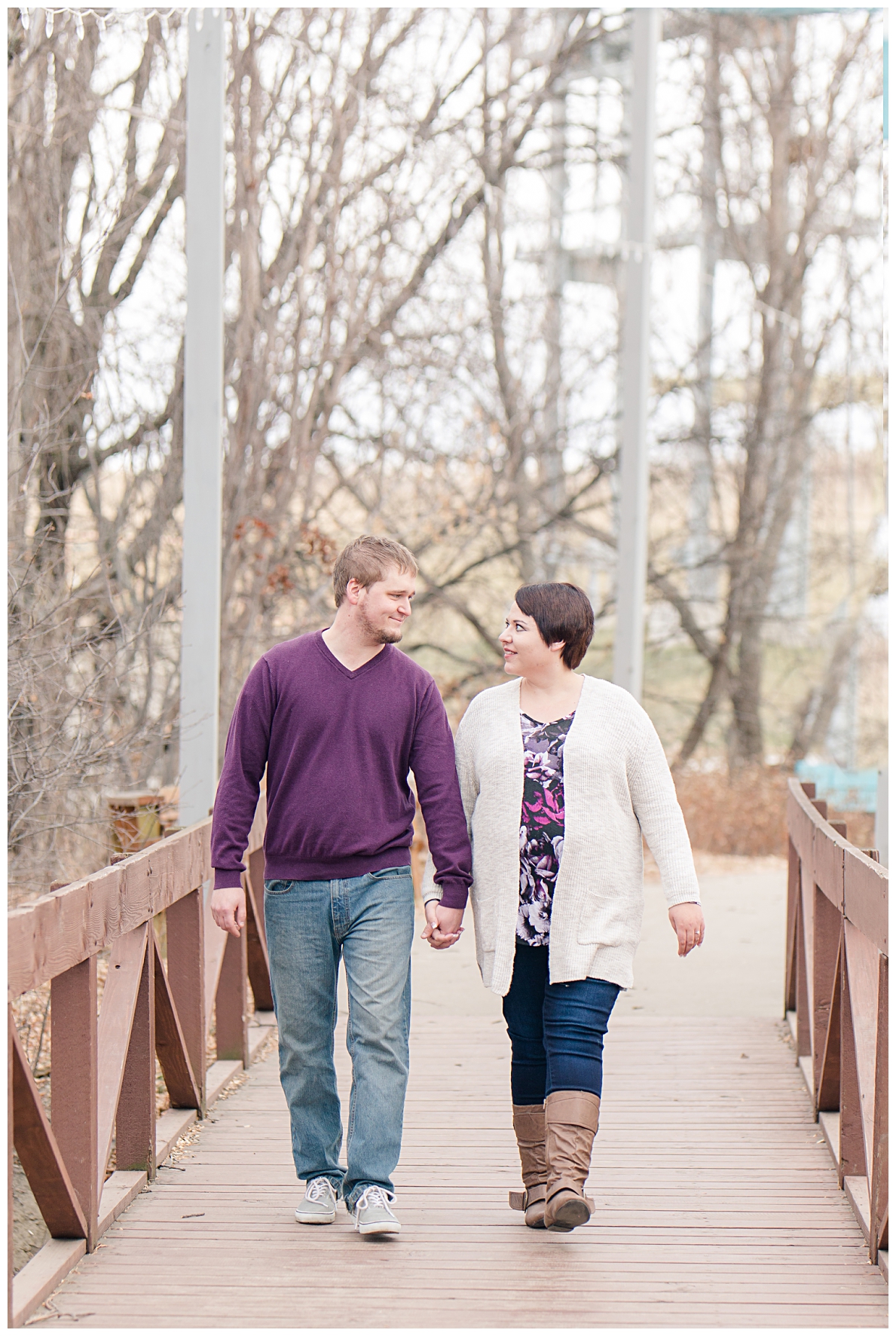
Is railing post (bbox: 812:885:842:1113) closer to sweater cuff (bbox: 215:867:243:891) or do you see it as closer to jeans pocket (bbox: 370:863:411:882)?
jeans pocket (bbox: 370:863:411:882)

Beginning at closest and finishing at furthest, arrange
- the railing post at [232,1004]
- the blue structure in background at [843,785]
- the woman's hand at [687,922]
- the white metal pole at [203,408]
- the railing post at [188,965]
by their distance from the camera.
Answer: the woman's hand at [687,922] < the railing post at [188,965] < the railing post at [232,1004] < the white metal pole at [203,408] < the blue structure in background at [843,785]

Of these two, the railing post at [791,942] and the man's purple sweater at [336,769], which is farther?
the railing post at [791,942]

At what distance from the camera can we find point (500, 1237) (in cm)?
375

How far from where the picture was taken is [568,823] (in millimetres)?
3629

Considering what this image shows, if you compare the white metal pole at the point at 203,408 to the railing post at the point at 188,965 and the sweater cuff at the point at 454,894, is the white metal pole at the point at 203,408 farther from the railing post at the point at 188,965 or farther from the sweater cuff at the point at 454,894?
the sweater cuff at the point at 454,894

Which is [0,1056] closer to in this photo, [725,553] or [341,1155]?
[341,1155]

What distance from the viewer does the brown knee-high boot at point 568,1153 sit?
3.43 m

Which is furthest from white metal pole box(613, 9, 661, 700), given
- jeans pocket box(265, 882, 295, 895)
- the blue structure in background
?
the blue structure in background

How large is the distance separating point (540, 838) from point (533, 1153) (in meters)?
0.80

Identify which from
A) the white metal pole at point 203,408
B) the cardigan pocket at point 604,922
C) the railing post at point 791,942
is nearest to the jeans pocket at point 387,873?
the cardigan pocket at point 604,922

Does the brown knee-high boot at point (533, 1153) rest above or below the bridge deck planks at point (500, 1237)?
above

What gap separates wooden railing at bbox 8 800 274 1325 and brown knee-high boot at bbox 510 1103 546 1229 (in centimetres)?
99

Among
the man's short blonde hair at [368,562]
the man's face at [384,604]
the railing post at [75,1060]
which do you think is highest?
the man's short blonde hair at [368,562]

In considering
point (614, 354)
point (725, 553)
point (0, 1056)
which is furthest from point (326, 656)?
point (725, 553)
